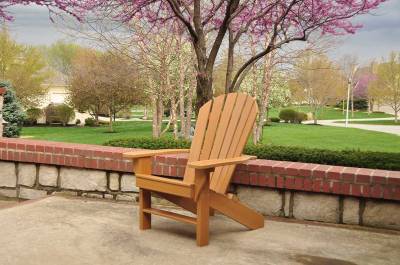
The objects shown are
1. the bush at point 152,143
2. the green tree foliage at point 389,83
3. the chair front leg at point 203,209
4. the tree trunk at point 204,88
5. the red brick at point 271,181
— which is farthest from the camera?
the green tree foliage at point 389,83

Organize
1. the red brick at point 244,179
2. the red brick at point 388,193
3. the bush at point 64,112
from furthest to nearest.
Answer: the bush at point 64,112, the red brick at point 244,179, the red brick at point 388,193

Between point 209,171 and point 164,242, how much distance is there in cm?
61

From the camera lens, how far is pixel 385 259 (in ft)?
9.51

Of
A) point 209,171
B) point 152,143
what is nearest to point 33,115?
point 152,143

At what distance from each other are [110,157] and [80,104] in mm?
22621

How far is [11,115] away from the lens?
35.0 ft

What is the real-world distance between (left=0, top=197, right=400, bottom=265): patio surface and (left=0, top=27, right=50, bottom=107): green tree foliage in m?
24.7

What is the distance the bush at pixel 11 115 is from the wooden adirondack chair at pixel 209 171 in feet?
25.5

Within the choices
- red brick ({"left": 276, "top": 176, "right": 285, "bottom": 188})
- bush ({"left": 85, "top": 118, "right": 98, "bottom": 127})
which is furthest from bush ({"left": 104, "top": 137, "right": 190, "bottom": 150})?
bush ({"left": 85, "top": 118, "right": 98, "bottom": 127})

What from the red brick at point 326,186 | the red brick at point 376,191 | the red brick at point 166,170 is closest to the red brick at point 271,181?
the red brick at point 326,186

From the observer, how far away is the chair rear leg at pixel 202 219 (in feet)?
9.92

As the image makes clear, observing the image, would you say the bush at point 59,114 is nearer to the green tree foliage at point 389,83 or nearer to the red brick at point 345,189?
the green tree foliage at point 389,83

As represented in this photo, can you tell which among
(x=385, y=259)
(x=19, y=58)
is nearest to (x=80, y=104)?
(x=19, y=58)

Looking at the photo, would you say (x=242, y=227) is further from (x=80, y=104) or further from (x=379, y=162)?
(x=80, y=104)
